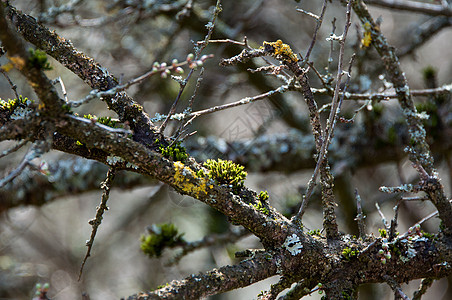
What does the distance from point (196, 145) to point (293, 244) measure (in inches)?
73.6

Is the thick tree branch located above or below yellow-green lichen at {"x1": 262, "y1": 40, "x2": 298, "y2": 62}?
below

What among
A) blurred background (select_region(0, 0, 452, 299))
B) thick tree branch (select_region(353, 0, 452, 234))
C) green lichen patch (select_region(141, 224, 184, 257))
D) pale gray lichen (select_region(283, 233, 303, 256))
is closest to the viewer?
pale gray lichen (select_region(283, 233, 303, 256))

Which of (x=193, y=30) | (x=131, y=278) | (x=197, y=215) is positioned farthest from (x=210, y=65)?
(x=131, y=278)

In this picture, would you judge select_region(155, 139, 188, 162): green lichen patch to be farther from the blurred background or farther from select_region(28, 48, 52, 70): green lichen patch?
the blurred background

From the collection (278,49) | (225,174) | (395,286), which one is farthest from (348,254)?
(278,49)

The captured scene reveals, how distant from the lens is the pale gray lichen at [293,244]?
5.44 feet

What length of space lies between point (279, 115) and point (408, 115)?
7.33ft

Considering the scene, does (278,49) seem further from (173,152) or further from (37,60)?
(37,60)

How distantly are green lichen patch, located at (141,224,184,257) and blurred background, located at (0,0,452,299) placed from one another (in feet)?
1.60

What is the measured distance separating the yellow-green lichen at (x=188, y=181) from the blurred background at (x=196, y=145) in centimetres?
96

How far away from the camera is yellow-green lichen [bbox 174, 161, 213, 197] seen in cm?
155

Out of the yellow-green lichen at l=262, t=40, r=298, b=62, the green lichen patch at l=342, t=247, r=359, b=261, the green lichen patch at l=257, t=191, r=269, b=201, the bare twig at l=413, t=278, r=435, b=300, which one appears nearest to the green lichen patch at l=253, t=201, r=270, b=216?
the green lichen patch at l=257, t=191, r=269, b=201

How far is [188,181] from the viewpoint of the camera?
1.56 metres

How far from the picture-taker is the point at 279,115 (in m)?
4.05
